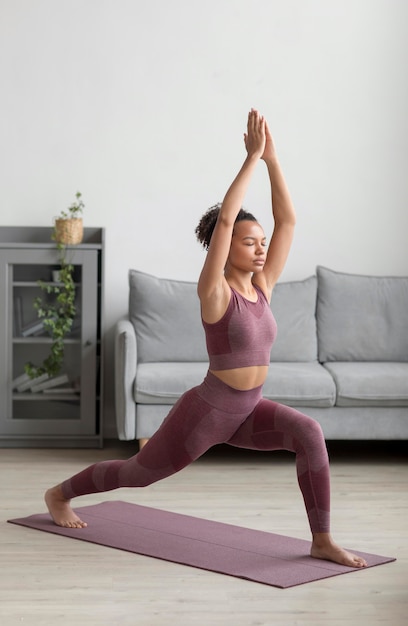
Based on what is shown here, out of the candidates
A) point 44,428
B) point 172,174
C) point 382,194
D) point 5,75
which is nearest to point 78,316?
point 44,428

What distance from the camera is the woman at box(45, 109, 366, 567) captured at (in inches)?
124

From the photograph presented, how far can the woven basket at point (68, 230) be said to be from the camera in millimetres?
5199

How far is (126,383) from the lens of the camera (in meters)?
4.81

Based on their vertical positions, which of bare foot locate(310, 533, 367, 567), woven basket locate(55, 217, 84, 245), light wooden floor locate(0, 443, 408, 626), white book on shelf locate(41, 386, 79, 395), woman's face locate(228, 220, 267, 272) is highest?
woven basket locate(55, 217, 84, 245)

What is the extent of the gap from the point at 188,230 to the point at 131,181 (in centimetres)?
39

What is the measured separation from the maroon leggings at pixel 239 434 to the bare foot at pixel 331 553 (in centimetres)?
4

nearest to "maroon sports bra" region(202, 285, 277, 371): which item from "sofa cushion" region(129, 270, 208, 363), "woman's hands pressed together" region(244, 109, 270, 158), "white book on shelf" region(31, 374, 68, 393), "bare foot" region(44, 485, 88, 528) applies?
"woman's hands pressed together" region(244, 109, 270, 158)

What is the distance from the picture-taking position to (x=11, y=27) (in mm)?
5461

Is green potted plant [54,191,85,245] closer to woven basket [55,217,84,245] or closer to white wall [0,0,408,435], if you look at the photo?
woven basket [55,217,84,245]

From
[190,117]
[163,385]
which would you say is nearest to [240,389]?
Answer: [163,385]

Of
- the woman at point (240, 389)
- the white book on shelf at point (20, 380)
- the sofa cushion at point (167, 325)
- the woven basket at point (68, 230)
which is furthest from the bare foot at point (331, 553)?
the woven basket at point (68, 230)

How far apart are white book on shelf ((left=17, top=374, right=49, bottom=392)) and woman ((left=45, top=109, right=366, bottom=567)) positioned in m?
1.93

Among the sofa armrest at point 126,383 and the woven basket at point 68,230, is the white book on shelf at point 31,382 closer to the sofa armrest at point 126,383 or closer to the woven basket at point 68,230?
the sofa armrest at point 126,383

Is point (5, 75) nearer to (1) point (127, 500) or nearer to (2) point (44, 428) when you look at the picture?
(2) point (44, 428)
